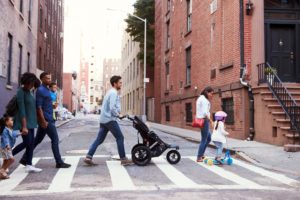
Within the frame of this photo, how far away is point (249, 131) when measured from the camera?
583 inches

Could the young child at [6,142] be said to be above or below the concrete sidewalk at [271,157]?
above

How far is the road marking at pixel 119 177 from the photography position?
6.61 m

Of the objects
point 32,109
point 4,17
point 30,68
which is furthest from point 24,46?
point 32,109

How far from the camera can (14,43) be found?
63.3 ft

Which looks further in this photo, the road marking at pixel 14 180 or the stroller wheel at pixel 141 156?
the stroller wheel at pixel 141 156

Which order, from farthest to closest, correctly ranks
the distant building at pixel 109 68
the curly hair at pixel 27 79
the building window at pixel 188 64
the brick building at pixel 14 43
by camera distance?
1. the distant building at pixel 109 68
2. the building window at pixel 188 64
3. the brick building at pixel 14 43
4. the curly hair at pixel 27 79

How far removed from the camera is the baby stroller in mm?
8891

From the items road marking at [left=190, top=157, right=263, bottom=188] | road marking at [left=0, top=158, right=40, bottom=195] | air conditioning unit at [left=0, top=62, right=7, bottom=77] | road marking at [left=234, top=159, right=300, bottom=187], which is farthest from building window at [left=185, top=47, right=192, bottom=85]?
road marking at [left=0, top=158, right=40, bottom=195]

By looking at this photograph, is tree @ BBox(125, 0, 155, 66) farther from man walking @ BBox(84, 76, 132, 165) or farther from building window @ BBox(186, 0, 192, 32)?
man walking @ BBox(84, 76, 132, 165)

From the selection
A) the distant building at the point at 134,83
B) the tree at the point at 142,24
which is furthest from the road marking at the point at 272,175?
the distant building at the point at 134,83

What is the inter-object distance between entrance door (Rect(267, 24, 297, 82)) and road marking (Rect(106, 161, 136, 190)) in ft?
28.7

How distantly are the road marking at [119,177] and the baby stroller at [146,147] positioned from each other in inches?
17.8

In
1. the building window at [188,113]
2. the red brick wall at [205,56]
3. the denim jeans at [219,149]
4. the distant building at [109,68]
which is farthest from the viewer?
the distant building at [109,68]

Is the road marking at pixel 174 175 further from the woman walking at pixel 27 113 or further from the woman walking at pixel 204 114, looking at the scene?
the woman walking at pixel 27 113
